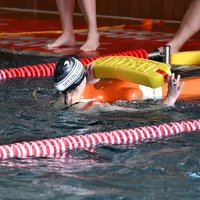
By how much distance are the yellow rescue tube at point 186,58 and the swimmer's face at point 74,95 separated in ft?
4.37

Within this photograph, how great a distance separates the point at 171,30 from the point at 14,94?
396 centimetres

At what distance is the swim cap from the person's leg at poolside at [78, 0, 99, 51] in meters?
2.38

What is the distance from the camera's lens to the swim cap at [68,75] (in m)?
4.92

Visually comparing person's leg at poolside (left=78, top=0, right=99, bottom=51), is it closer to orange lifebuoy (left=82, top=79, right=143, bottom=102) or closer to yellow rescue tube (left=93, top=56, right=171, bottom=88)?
yellow rescue tube (left=93, top=56, right=171, bottom=88)

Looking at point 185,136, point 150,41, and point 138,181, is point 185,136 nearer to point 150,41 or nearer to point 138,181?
point 138,181

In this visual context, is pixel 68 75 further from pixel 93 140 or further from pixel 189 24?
pixel 189 24

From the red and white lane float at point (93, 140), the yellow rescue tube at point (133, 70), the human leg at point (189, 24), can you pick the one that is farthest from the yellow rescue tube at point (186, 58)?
the red and white lane float at point (93, 140)

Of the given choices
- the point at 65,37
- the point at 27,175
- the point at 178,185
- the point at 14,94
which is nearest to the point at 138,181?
the point at 178,185

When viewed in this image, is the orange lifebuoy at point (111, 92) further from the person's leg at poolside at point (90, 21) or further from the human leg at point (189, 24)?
the person's leg at poolside at point (90, 21)

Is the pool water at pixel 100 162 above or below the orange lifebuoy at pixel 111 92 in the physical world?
below

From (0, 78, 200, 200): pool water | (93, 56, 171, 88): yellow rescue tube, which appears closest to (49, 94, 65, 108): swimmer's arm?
(0, 78, 200, 200): pool water

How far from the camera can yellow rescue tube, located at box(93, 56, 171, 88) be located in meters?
4.95

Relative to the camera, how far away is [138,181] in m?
3.60

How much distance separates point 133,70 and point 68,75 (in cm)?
44
